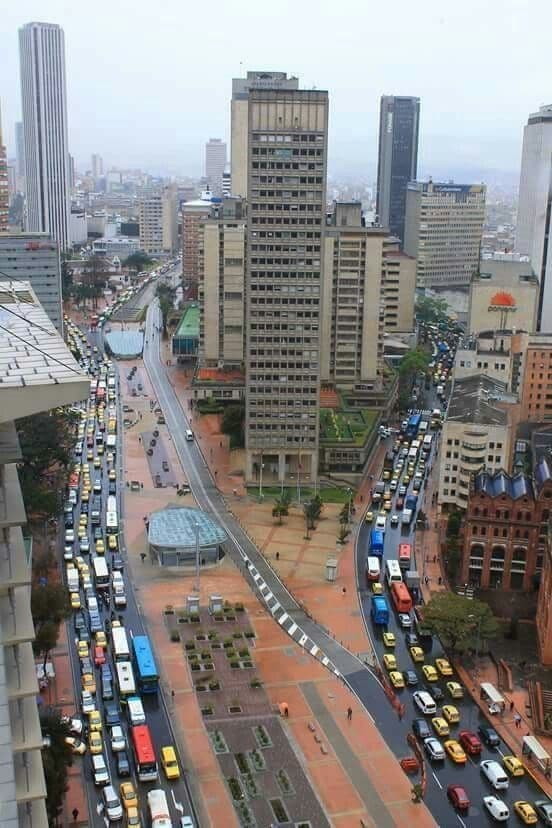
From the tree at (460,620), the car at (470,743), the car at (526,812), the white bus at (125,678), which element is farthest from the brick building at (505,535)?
the white bus at (125,678)

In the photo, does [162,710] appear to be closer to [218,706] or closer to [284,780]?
[218,706]

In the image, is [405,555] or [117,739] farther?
[405,555]

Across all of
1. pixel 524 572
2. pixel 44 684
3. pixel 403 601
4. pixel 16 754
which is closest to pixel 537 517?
pixel 524 572

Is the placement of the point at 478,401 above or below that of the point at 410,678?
above

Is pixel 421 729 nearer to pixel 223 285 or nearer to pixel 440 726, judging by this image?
pixel 440 726

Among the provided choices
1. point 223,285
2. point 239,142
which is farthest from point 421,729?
point 239,142

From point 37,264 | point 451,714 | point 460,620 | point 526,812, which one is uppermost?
point 37,264

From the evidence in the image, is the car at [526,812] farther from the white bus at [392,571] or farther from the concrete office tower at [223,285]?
the concrete office tower at [223,285]
